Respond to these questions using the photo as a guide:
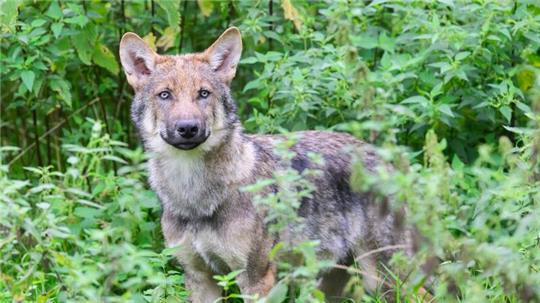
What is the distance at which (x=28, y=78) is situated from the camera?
23.5 feet

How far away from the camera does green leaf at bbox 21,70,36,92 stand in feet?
23.3

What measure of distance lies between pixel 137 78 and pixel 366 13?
196 cm

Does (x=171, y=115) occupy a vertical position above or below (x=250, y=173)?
above

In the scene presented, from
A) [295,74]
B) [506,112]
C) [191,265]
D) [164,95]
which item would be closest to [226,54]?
[164,95]

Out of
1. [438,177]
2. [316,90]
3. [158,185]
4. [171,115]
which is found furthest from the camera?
[316,90]

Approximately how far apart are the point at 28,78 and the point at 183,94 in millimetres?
1606

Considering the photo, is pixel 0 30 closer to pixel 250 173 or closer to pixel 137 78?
pixel 137 78

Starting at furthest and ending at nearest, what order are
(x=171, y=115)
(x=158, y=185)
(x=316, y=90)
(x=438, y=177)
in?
(x=316, y=90) → (x=158, y=185) → (x=171, y=115) → (x=438, y=177)

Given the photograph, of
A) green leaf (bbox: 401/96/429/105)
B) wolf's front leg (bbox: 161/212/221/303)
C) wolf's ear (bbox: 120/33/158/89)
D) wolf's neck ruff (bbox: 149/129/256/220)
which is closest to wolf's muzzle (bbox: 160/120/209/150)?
wolf's neck ruff (bbox: 149/129/256/220)

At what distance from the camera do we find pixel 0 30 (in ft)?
24.0

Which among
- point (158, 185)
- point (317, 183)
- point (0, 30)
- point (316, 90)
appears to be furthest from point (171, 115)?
point (0, 30)

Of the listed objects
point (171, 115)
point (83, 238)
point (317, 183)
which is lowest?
point (83, 238)

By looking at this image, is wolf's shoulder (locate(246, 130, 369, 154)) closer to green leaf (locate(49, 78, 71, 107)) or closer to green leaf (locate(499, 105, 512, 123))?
green leaf (locate(499, 105, 512, 123))

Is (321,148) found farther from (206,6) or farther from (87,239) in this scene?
(206,6)
